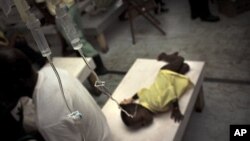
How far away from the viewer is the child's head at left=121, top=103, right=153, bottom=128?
169 cm

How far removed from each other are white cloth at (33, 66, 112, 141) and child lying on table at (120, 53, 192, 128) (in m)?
0.34

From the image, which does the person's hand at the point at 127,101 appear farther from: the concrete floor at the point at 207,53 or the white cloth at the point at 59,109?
the white cloth at the point at 59,109

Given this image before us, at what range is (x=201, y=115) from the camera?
2.11 m

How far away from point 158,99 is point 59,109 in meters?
0.64

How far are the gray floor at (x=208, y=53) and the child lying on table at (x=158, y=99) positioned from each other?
29 centimetres

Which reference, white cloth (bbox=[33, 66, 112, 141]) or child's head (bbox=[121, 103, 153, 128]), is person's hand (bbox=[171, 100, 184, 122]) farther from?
white cloth (bbox=[33, 66, 112, 141])

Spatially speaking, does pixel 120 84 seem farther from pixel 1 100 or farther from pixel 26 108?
pixel 1 100

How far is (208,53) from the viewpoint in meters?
2.61

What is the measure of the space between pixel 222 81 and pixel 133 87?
2.39 feet

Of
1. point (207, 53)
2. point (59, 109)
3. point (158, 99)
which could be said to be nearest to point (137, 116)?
point (158, 99)

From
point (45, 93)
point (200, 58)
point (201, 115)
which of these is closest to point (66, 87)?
point (45, 93)

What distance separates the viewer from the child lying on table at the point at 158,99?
171 centimetres

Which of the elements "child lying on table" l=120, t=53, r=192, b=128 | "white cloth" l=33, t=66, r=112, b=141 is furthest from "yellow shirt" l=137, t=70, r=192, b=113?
"white cloth" l=33, t=66, r=112, b=141

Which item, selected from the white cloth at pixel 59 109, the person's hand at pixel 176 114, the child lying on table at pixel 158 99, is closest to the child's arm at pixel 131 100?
the child lying on table at pixel 158 99
